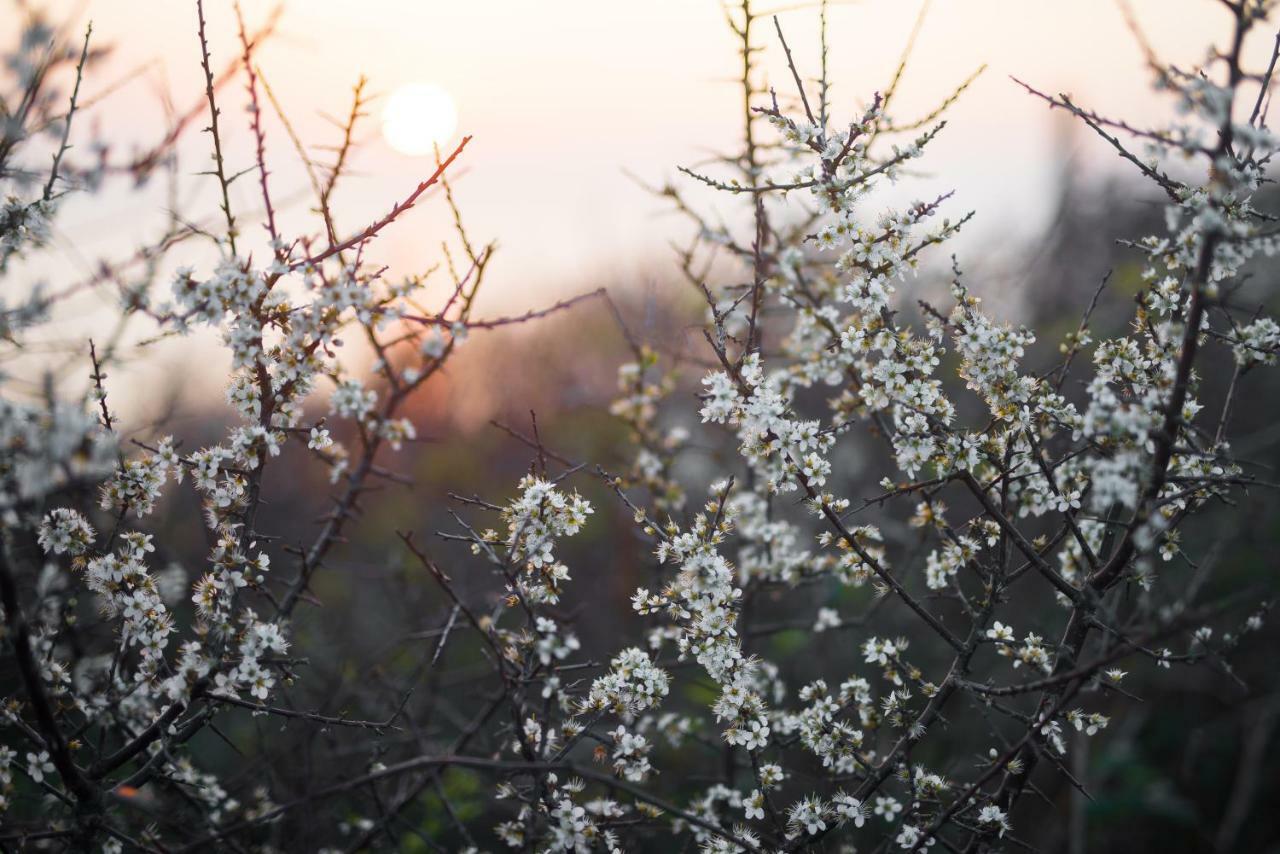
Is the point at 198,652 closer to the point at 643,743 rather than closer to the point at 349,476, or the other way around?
the point at 349,476

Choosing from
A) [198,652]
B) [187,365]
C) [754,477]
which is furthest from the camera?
[187,365]

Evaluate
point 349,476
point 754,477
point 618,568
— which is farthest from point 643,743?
point 618,568

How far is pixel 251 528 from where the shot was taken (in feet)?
8.88

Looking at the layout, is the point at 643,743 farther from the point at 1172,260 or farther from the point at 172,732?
the point at 1172,260

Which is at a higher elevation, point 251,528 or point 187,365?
point 187,365

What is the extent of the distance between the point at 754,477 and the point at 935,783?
2.26 m

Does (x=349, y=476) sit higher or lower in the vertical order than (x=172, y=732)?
higher

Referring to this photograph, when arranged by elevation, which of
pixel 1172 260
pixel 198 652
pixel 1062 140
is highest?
pixel 1062 140

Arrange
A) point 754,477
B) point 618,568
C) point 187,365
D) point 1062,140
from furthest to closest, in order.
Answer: point 1062,140 < point 618,568 < point 187,365 < point 754,477

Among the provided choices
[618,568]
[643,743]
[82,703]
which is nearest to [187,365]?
[618,568]

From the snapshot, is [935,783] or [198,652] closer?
[198,652]

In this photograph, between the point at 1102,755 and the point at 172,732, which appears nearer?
the point at 172,732

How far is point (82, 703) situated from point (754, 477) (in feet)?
10.7

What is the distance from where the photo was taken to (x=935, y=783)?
2.80m
